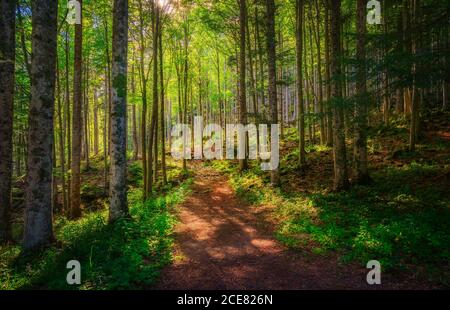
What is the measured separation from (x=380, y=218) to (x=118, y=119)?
27.8 feet

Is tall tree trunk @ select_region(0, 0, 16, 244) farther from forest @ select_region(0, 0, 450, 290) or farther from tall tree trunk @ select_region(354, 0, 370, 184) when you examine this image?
tall tree trunk @ select_region(354, 0, 370, 184)

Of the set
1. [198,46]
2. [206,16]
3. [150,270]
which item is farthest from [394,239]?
[198,46]

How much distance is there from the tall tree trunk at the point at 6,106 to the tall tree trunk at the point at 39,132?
2.63 m

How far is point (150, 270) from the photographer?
22.2 ft

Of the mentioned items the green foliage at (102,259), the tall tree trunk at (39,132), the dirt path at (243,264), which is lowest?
the dirt path at (243,264)

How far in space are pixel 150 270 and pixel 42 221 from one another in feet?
11.0

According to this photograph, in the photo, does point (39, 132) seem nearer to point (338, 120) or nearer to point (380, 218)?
point (380, 218)

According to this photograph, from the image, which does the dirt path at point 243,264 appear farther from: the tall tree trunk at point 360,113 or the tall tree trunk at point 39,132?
the tall tree trunk at point 360,113

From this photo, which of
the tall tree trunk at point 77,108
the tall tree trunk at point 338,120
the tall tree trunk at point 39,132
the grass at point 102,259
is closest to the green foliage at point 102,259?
the grass at point 102,259

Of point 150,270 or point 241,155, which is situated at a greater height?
point 241,155

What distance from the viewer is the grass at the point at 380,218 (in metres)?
6.92

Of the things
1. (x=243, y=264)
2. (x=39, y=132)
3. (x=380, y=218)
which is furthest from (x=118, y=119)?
(x=380, y=218)

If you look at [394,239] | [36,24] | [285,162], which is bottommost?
[394,239]
